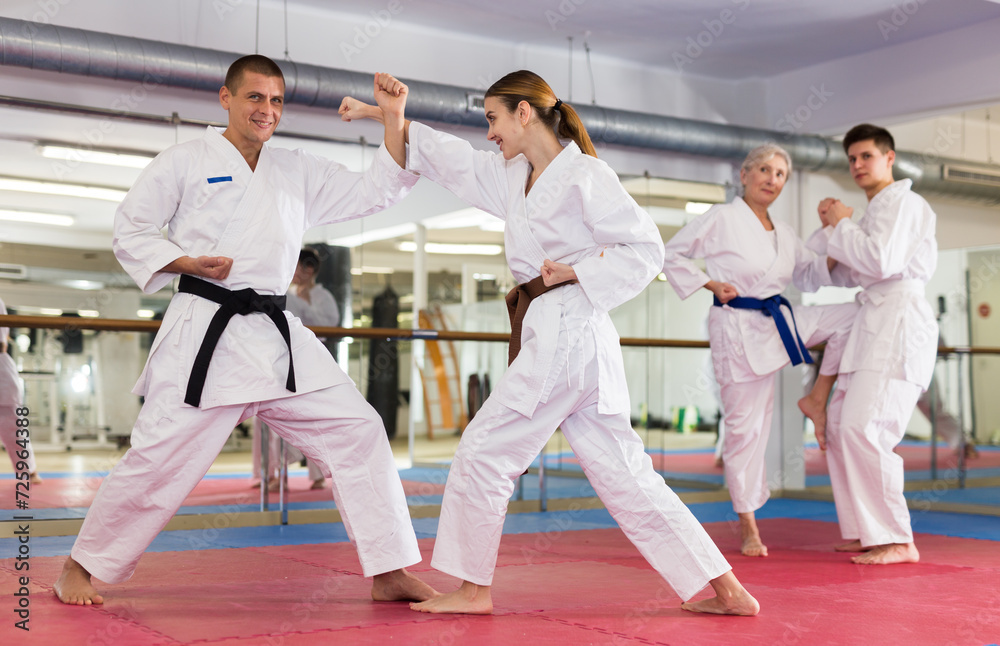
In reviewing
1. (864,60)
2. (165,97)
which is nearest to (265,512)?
(165,97)

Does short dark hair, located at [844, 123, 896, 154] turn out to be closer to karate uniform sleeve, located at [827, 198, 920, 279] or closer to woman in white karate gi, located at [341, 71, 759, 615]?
karate uniform sleeve, located at [827, 198, 920, 279]

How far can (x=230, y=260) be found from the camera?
9.00 ft

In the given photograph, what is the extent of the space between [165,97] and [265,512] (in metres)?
2.26

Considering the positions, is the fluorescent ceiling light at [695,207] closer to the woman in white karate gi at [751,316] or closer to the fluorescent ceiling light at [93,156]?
the woman in white karate gi at [751,316]

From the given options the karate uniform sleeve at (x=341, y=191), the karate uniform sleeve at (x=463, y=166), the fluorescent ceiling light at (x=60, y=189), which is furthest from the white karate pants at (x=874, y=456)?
the fluorescent ceiling light at (x=60, y=189)

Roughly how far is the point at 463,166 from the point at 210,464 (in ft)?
3.73

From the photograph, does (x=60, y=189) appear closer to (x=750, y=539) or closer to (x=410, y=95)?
(x=410, y=95)

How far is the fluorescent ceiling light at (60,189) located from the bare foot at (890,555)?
412 centimetres

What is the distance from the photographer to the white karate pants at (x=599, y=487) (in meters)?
2.61

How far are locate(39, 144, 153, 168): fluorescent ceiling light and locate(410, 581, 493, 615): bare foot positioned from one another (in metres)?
3.52

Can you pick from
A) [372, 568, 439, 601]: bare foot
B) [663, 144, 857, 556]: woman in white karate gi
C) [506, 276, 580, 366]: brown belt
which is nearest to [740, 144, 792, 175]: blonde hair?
[663, 144, 857, 556]: woman in white karate gi

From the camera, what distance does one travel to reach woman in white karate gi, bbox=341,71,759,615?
261cm

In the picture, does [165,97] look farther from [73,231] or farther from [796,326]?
[796,326]

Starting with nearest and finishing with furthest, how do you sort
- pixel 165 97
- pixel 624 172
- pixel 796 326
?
pixel 796 326 → pixel 165 97 → pixel 624 172
